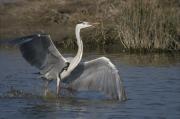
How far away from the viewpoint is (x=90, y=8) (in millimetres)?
28125

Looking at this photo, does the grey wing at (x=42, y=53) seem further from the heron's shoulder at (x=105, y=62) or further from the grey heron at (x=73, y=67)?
the heron's shoulder at (x=105, y=62)

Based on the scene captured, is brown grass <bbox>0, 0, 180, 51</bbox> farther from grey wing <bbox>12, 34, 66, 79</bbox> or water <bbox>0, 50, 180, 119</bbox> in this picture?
grey wing <bbox>12, 34, 66, 79</bbox>

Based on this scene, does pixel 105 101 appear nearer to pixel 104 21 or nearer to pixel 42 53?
pixel 42 53

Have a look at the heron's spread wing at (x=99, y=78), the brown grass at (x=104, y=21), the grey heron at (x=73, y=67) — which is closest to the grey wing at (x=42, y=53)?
the grey heron at (x=73, y=67)

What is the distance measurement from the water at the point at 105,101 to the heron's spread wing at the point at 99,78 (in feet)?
0.75

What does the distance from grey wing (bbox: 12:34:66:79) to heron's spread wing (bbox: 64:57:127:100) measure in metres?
0.44

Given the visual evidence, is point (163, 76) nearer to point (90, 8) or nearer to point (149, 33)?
point (149, 33)

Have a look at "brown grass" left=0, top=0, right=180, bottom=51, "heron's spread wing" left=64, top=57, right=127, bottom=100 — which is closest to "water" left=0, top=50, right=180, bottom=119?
"heron's spread wing" left=64, top=57, right=127, bottom=100

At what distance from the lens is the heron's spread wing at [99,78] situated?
45.2ft

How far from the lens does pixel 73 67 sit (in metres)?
14.2

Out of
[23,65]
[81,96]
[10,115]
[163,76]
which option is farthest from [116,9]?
[10,115]

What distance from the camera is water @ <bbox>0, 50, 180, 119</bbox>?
41.0 ft

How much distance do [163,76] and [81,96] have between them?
281 cm

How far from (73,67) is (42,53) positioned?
686 millimetres
